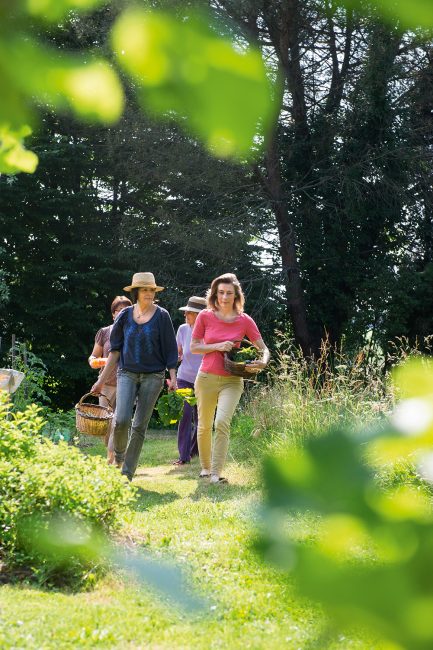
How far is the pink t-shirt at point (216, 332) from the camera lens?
284 inches

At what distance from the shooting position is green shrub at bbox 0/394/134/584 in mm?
4129

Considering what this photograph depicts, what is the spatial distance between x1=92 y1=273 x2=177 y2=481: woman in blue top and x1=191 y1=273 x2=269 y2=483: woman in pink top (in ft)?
1.19

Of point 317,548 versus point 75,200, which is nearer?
point 317,548

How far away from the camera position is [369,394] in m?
8.27

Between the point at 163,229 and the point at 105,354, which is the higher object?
the point at 163,229

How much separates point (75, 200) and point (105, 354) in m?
10.7

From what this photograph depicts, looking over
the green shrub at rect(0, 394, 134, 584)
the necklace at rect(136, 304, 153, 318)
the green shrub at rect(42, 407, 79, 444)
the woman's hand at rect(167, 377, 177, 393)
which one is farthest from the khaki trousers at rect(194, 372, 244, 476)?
the green shrub at rect(42, 407, 79, 444)

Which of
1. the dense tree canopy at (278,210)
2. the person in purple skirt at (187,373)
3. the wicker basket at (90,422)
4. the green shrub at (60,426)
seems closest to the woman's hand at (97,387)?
the wicker basket at (90,422)

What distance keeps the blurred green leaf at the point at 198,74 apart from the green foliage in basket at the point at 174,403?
790cm

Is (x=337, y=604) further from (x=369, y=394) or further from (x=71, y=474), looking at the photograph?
(x=369, y=394)

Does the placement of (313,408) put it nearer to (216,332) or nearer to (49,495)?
(216,332)

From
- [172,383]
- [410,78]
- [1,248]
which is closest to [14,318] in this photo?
[1,248]

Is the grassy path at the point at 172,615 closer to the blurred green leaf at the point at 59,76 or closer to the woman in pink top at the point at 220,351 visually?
the woman in pink top at the point at 220,351

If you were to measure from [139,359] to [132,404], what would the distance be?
0.38m
